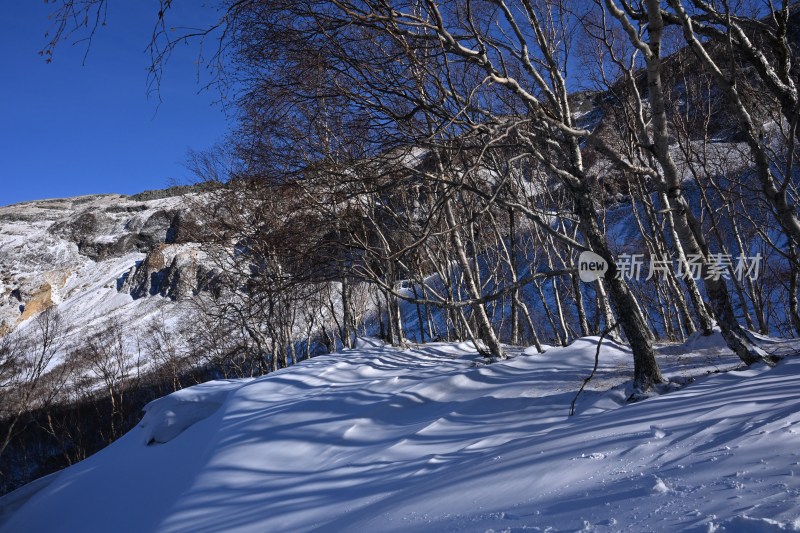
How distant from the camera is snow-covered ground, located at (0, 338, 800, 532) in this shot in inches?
A: 77.7

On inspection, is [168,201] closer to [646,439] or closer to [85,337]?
[85,337]

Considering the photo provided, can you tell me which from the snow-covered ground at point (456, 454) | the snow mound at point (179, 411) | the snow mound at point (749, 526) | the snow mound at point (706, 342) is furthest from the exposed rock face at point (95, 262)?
the snow mound at point (749, 526)

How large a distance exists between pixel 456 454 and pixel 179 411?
5369 mm

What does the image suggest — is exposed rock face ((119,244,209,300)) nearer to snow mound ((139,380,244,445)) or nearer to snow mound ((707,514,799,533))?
snow mound ((139,380,244,445))

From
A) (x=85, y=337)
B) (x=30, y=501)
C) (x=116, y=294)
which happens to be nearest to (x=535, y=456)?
(x=30, y=501)

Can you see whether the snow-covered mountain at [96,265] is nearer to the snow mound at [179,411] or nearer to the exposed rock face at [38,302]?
the exposed rock face at [38,302]

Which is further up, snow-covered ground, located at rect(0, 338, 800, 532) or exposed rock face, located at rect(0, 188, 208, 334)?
exposed rock face, located at rect(0, 188, 208, 334)

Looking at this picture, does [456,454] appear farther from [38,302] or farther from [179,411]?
[38,302]

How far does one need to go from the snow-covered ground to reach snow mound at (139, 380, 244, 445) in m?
0.03

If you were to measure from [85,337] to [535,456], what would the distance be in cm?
3153

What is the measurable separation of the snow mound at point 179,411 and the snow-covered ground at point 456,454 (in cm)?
3

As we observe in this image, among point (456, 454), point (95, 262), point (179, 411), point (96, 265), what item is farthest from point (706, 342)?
point (95, 262)

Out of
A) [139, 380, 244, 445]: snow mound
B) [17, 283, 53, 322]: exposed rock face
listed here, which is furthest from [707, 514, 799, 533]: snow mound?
[17, 283, 53, 322]: exposed rock face

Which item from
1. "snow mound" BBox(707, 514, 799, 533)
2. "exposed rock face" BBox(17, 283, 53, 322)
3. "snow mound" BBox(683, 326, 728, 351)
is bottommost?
"snow mound" BBox(683, 326, 728, 351)
